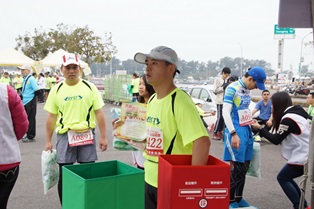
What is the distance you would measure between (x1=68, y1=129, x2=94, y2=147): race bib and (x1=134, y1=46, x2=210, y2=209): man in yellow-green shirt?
1.39 meters

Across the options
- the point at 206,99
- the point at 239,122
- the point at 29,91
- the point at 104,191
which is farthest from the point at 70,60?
the point at 206,99

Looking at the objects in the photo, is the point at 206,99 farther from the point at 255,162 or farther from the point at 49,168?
the point at 49,168

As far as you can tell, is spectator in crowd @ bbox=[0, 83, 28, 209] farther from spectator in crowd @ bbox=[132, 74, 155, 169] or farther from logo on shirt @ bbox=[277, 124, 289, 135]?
logo on shirt @ bbox=[277, 124, 289, 135]

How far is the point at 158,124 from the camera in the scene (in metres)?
2.55

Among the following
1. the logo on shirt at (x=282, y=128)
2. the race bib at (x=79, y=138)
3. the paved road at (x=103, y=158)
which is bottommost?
the paved road at (x=103, y=158)

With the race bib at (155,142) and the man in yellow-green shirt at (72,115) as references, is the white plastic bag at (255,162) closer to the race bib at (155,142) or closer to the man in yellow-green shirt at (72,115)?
the man in yellow-green shirt at (72,115)

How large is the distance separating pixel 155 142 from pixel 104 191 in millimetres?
774

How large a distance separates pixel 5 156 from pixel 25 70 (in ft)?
22.4

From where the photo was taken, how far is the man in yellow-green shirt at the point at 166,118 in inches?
92.4

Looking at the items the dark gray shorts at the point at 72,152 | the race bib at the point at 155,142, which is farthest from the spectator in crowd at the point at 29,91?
the race bib at the point at 155,142

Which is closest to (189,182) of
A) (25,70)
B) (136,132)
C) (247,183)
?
(136,132)

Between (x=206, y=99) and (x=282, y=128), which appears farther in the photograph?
(x=206, y=99)

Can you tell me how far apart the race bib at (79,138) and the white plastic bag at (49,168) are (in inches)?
11.7

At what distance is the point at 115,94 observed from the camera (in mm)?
20844
